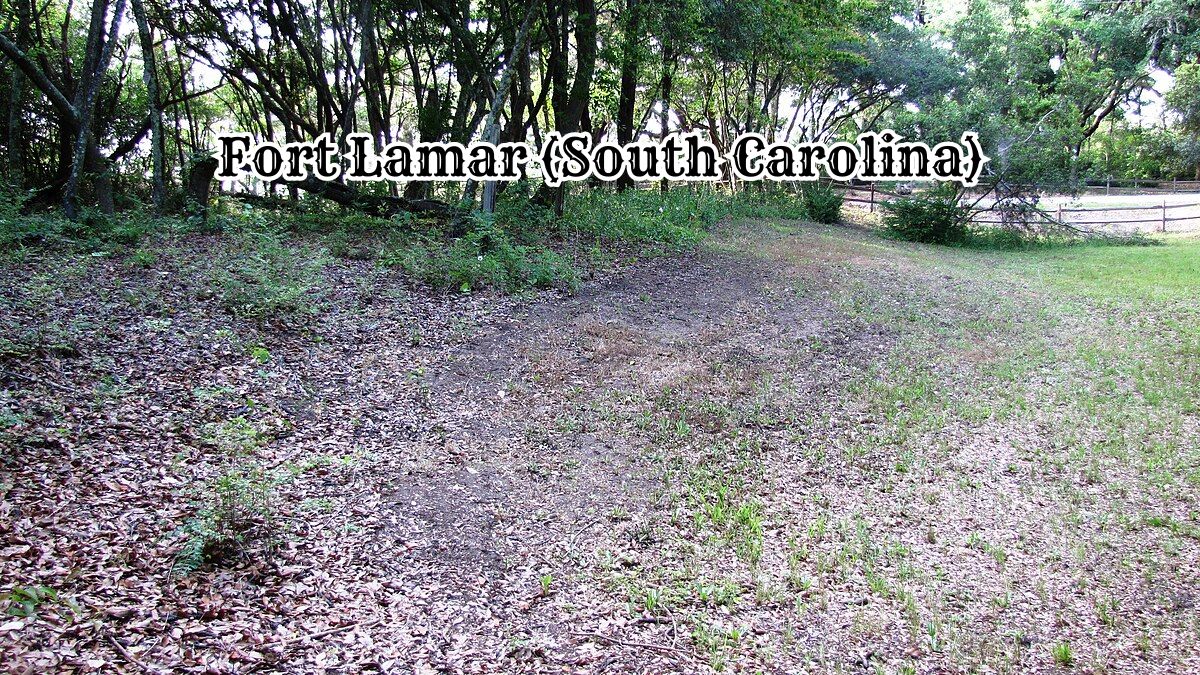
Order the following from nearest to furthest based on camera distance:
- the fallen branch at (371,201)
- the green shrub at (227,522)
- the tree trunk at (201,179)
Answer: the green shrub at (227,522), the tree trunk at (201,179), the fallen branch at (371,201)

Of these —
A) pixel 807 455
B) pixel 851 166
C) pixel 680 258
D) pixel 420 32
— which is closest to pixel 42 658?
pixel 807 455

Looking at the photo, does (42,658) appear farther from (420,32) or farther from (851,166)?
(851,166)

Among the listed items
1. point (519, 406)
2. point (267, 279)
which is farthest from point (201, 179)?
point (519, 406)

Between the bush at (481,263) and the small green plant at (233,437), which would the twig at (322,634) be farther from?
the bush at (481,263)

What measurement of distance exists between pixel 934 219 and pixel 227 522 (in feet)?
53.8

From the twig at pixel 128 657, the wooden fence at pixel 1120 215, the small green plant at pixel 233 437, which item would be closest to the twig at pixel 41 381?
the small green plant at pixel 233 437

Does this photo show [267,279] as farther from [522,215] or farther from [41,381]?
[522,215]

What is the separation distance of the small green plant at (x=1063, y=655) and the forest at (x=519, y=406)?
35 millimetres

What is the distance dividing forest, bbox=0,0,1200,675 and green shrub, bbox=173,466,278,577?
0.08 ft

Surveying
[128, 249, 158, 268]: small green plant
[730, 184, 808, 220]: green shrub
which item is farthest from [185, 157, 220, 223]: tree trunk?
[730, 184, 808, 220]: green shrub

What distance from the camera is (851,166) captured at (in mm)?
18797

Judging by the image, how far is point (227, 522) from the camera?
3408 mm

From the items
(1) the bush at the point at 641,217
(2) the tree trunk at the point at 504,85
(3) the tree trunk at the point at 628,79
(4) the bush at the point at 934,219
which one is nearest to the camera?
(2) the tree trunk at the point at 504,85

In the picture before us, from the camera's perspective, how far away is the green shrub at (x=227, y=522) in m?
3.21
